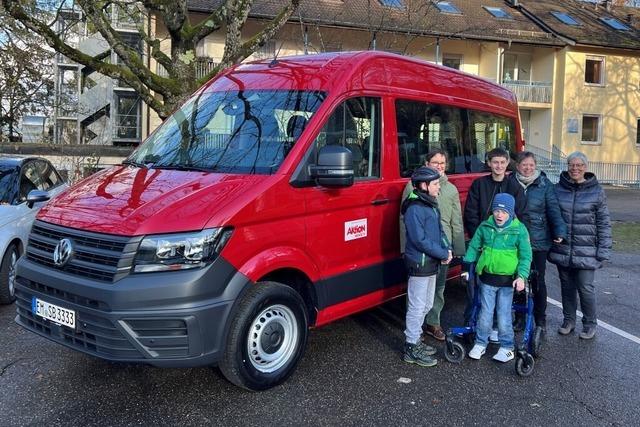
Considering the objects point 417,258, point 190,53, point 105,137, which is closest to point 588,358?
point 417,258

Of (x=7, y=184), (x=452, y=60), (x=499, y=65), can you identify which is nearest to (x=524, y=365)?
(x=7, y=184)

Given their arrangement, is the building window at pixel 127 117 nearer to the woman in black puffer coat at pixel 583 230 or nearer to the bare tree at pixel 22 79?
the bare tree at pixel 22 79

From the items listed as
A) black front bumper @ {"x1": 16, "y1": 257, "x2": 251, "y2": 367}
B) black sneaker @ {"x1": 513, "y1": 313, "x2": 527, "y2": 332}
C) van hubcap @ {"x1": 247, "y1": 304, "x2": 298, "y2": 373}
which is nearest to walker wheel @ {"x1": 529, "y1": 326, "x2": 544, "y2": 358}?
black sneaker @ {"x1": 513, "y1": 313, "x2": 527, "y2": 332}

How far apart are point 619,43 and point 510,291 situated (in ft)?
95.7

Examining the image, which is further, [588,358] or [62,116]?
[62,116]

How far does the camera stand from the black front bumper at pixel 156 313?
11.0 ft

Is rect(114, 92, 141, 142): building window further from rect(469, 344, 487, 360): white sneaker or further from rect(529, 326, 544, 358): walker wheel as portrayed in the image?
rect(529, 326, 544, 358): walker wheel

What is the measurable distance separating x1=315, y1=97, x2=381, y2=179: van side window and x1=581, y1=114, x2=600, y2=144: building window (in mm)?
27858

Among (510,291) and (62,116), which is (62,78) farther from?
(510,291)

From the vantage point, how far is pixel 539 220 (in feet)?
17.1

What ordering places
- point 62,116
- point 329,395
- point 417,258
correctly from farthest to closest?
point 62,116 → point 417,258 → point 329,395

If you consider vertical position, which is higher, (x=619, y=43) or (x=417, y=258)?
(x=619, y=43)

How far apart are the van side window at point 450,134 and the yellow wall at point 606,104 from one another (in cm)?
2331

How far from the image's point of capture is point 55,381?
4.11 metres
